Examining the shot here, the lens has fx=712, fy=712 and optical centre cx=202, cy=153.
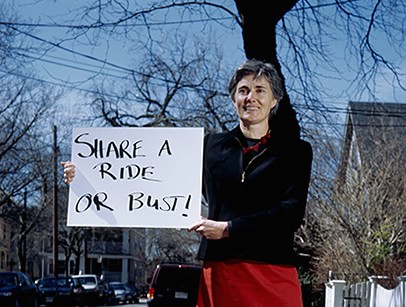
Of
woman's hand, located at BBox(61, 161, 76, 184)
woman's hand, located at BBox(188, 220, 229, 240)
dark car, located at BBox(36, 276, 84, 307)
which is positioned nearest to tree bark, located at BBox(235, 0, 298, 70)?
woman's hand, located at BBox(61, 161, 76, 184)

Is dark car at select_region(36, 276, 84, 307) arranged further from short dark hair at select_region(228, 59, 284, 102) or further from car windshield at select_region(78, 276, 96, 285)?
short dark hair at select_region(228, 59, 284, 102)

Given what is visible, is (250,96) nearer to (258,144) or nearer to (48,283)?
(258,144)

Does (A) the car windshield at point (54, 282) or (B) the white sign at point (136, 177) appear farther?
(A) the car windshield at point (54, 282)

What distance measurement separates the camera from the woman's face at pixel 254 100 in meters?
3.14

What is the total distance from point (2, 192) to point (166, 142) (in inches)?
949

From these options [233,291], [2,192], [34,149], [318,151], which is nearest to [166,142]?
[233,291]

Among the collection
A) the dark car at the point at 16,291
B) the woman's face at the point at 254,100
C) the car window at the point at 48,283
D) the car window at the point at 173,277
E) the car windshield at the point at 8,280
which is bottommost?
the car window at the point at 48,283

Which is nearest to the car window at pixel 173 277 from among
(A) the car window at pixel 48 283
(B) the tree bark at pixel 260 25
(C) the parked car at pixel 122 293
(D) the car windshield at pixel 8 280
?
(D) the car windshield at pixel 8 280

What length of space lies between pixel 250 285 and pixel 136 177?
81 cm

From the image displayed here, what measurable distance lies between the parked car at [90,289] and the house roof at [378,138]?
14541 mm

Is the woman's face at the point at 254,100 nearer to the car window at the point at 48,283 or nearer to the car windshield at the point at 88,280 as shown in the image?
the car window at the point at 48,283

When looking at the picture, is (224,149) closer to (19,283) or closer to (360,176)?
(360,176)

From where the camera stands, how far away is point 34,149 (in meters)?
25.1

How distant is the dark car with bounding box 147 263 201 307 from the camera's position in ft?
52.2
